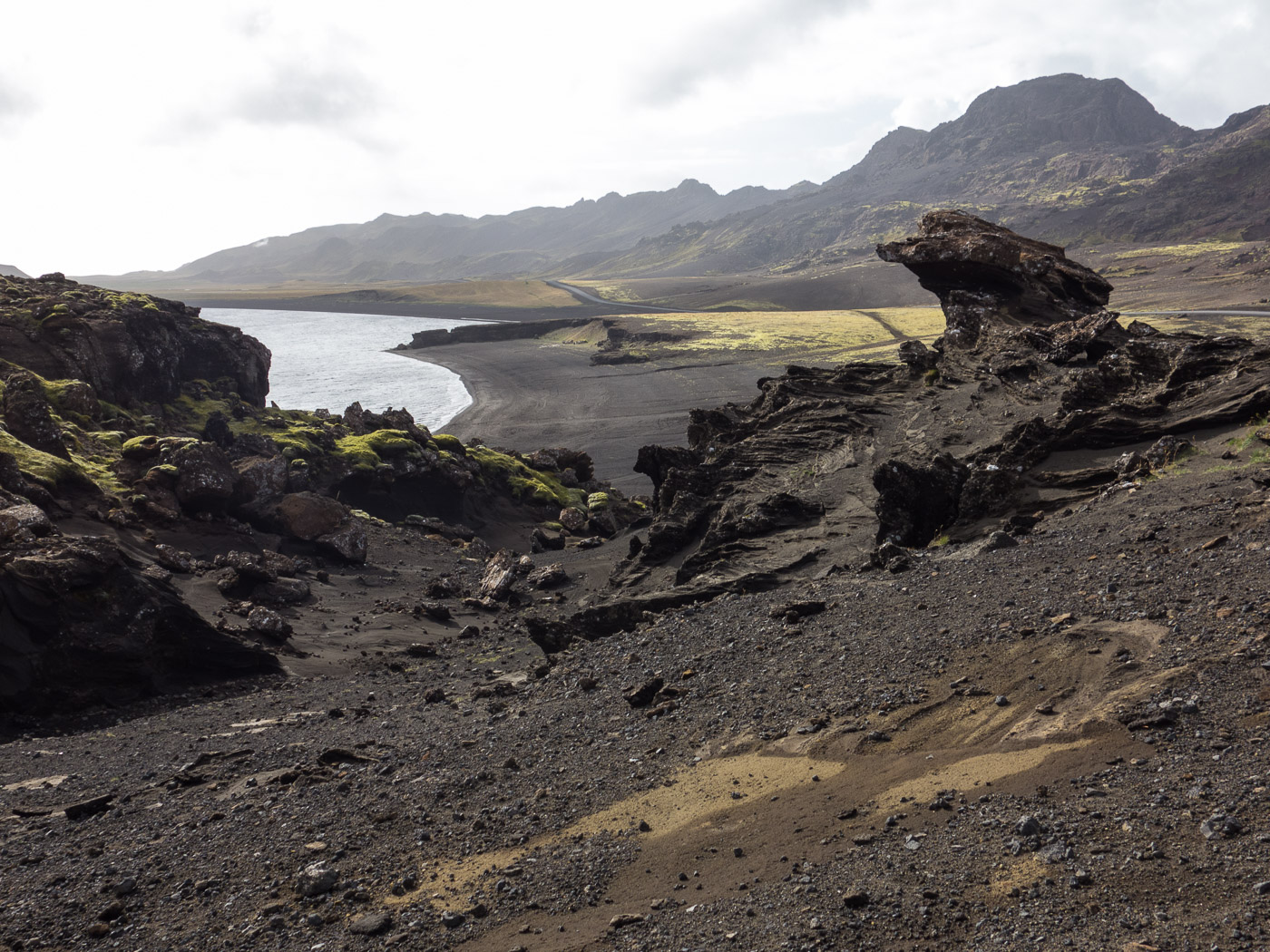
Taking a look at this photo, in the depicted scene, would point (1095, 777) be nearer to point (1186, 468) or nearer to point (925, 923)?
point (925, 923)

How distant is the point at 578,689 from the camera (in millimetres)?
16047

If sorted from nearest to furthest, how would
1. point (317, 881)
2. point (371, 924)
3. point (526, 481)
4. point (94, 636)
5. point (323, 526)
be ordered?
point (371, 924) < point (317, 881) < point (94, 636) < point (323, 526) < point (526, 481)

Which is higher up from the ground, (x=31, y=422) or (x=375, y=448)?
(x=31, y=422)

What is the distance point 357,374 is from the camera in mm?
118312

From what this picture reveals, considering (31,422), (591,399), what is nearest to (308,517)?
(31,422)

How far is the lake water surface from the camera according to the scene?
9481cm

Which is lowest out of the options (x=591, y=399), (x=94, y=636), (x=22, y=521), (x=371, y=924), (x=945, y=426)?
(x=371, y=924)

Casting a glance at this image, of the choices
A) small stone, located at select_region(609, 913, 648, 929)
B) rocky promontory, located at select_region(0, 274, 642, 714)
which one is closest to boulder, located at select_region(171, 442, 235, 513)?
rocky promontory, located at select_region(0, 274, 642, 714)

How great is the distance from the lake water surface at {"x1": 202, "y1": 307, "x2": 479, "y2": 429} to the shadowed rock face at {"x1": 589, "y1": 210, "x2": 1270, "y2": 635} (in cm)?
5874

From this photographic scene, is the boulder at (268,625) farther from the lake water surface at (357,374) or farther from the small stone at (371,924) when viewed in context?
the lake water surface at (357,374)

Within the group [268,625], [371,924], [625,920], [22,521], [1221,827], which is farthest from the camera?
[268,625]

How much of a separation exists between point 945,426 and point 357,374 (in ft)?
346

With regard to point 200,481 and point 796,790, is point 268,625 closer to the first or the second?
point 200,481

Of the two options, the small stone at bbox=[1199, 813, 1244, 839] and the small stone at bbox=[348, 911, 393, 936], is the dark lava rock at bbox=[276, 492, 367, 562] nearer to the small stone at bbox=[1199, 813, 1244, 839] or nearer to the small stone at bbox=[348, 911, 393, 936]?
the small stone at bbox=[348, 911, 393, 936]
